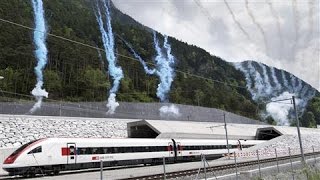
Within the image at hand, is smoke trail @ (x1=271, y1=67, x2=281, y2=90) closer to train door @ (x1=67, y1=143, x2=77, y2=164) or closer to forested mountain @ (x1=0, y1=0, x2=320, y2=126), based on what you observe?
forested mountain @ (x1=0, y1=0, x2=320, y2=126)

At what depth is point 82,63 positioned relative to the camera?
115062 millimetres

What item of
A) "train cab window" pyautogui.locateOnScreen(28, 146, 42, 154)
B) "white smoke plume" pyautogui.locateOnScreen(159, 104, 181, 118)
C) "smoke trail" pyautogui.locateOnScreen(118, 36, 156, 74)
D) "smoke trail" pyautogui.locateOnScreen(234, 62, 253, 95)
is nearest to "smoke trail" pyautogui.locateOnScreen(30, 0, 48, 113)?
"white smoke plume" pyautogui.locateOnScreen(159, 104, 181, 118)

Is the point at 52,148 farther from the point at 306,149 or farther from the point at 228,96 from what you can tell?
the point at 228,96

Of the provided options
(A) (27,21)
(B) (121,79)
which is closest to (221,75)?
(B) (121,79)

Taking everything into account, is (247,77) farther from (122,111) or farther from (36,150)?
(36,150)

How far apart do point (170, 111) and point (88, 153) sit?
35060 mm

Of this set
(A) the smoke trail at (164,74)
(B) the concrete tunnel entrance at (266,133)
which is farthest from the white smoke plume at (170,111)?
(A) the smoke trail at (164,74)

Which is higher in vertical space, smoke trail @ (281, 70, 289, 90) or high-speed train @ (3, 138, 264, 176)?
smoke trail @ (281, 70, 289, 90)

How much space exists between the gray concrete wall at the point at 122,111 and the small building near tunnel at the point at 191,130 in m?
2.00

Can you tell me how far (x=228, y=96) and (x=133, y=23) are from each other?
142 feet

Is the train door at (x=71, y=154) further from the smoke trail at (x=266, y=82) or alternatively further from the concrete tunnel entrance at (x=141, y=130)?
the smoke trail at (x=266, y=82)

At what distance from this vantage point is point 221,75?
187 metres

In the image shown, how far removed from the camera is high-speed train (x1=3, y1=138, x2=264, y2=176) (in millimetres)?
32156

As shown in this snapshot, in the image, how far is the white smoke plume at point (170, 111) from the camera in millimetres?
68438
